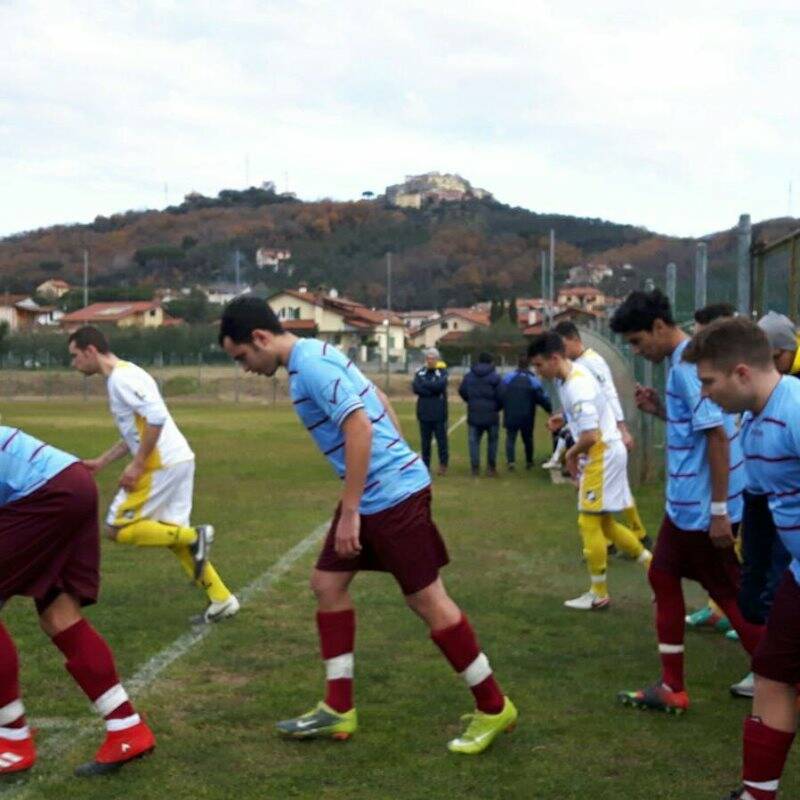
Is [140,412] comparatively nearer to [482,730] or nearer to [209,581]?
[209,581]

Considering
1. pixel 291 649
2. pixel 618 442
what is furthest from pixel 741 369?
pixel 618 442

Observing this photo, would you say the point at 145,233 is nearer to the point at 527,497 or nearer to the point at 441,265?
the point at 441,265

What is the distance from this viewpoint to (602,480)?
8.16 meters

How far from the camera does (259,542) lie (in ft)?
36.4

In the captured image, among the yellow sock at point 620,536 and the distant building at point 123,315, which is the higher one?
the distant building at point 123,315

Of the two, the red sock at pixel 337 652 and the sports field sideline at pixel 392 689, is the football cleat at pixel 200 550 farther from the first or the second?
the red sock at pixel 337 652

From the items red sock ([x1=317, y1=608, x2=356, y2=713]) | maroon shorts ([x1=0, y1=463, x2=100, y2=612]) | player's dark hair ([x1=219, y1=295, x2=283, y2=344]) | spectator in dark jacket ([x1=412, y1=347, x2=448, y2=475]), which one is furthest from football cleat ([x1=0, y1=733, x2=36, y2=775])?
spectator in dark jacket ([x1=412, y1=347, x2=448, y2=475])

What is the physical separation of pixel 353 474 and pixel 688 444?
1.79 m

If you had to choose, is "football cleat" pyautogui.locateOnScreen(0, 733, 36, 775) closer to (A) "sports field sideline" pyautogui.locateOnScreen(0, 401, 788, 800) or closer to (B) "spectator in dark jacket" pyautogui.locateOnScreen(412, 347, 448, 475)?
(A) "sports field sideline" pyautogui.locateOnScreen(0, 401, 788, 800)

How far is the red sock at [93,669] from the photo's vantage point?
5.02 meters

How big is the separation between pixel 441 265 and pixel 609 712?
12668 cm

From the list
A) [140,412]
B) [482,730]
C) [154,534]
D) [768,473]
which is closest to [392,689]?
[482,730]

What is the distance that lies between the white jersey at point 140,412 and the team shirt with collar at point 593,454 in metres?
2.55

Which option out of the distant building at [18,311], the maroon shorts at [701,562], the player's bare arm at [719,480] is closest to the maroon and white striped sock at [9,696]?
the maroon shorts at [701,562]
